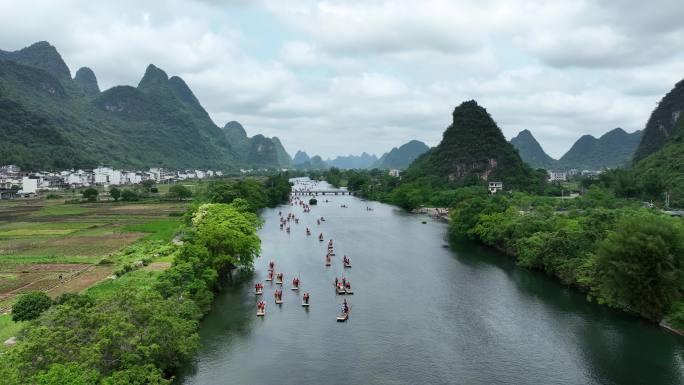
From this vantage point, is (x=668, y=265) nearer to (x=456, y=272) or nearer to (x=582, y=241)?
(x=582, y=241)

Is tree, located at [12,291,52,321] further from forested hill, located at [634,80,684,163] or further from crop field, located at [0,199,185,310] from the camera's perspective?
forested hill, located at [634,80,684,163]

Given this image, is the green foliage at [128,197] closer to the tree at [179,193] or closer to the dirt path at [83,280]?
the tree at [179,193]

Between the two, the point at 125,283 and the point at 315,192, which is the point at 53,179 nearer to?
the point at 315,192

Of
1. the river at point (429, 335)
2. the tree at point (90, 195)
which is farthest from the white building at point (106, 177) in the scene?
the river at point (429, 335)

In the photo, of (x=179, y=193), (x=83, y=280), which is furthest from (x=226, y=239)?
(x=179, y=193)

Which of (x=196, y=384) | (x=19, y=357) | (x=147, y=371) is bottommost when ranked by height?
(x=196, y=384)

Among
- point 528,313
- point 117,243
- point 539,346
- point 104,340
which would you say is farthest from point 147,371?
point 117,243
